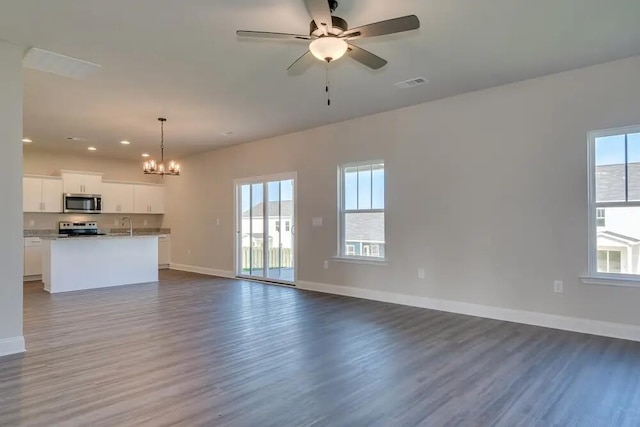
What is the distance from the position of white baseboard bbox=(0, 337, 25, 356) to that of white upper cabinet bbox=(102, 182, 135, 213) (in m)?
6.35

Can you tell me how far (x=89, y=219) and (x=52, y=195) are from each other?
1.04 meters

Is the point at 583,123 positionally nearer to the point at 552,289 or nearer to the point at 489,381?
the point at 552,289

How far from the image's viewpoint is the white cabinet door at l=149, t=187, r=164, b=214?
10.1m

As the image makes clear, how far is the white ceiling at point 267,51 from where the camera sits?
298 cm

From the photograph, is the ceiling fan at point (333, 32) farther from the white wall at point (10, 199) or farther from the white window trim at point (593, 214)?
the white window trim at point (593, 214)

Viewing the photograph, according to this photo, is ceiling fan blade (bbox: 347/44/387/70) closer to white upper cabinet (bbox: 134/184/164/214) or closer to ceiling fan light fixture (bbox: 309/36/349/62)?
ceiling fan light fixture (bbox: 309/36/349/62)

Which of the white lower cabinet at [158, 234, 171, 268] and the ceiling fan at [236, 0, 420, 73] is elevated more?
the ceiling fan at [236, 0, 420, 73]

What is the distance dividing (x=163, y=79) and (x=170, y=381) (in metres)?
3.15

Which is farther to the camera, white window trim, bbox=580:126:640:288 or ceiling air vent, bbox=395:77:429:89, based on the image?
ceiling air vent, bbox=395:77:429:89

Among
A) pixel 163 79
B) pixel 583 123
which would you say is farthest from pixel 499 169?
pixel 163 79

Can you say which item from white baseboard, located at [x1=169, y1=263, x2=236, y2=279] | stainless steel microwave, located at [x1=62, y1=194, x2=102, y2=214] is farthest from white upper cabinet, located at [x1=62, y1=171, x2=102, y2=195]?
white baseboard, located at [x1=169, y1=263, x2=236, y2=279]

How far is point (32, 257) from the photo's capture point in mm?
8109

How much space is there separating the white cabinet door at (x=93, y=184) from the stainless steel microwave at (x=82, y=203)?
0.33 ft

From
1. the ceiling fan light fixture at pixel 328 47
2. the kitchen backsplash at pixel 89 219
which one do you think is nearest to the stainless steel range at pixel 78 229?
the kitchen backsplash at pixel 89 219
